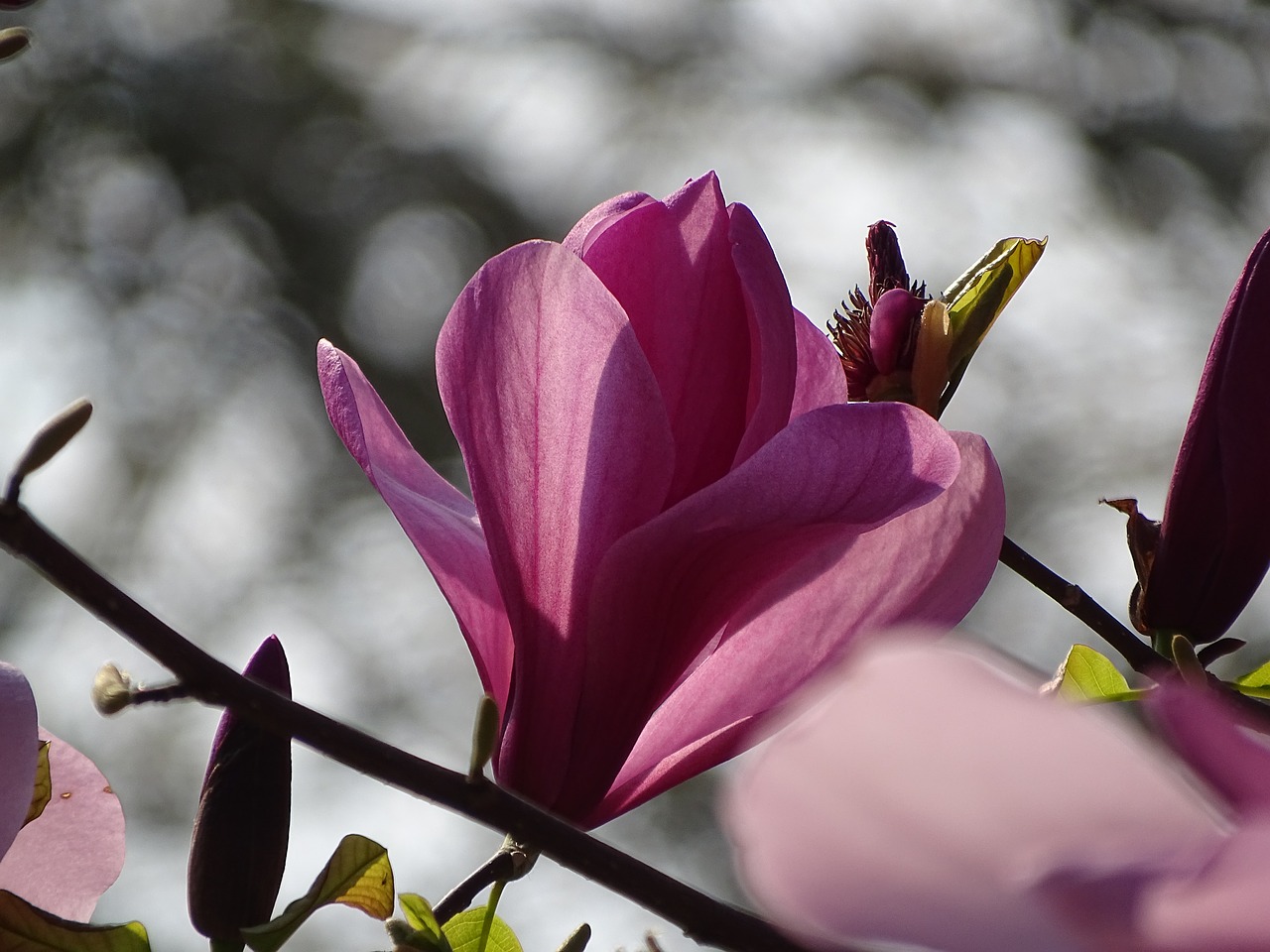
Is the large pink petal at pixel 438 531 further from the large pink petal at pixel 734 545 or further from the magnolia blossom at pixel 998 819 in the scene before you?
the magnolia blossom at pixel 998 819

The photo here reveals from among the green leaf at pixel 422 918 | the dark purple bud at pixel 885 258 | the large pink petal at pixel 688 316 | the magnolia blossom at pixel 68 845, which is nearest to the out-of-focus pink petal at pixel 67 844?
the magnolia blossom at pixel 68 845

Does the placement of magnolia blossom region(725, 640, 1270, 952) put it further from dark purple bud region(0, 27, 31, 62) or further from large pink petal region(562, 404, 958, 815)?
dark purple bud region(0, 27, 31, 62)

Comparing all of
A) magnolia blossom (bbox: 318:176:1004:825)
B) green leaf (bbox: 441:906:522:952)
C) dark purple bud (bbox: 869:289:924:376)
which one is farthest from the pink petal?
green leaf (bbox: 441:906:522:952)

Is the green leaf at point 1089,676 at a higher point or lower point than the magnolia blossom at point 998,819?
higher

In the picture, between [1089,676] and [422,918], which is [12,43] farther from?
[1089,676]

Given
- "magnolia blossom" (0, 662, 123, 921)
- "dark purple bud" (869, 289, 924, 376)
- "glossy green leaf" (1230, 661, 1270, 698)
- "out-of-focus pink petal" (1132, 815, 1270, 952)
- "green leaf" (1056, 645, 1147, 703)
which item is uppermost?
"dark purple bud" (869, 289, 924, 376)
